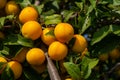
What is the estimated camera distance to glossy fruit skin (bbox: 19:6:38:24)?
69.4 inches

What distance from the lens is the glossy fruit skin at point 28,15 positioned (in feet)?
5.78

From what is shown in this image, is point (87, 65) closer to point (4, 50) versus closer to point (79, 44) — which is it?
point (79, 44)

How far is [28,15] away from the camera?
1765 millimetres

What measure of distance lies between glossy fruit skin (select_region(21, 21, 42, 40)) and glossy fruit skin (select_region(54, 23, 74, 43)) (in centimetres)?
9

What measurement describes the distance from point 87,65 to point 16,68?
318 millimetres

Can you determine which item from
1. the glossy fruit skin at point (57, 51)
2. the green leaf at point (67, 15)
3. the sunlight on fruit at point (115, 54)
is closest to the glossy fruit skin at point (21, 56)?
the glossy fruit skin at point (57, 51)

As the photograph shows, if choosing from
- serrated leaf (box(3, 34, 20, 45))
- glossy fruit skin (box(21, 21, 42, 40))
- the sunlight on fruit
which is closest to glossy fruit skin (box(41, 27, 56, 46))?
glossy fruit skin (box(21, 21, 42, 40))

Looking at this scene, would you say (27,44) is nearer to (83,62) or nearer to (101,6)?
(83,62)

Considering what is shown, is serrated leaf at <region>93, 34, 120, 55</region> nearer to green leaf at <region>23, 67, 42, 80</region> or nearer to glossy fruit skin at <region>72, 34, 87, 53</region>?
glossy fruit skin at <region>72, 34, 87, 53</region>

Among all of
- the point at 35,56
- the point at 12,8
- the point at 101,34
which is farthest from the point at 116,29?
the point at 12,8

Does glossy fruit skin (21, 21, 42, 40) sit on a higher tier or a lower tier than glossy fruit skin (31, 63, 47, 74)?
higher

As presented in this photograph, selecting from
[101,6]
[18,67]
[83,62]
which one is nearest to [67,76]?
[83,62]

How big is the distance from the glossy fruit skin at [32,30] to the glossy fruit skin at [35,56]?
7 cm

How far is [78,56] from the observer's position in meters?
1.75
